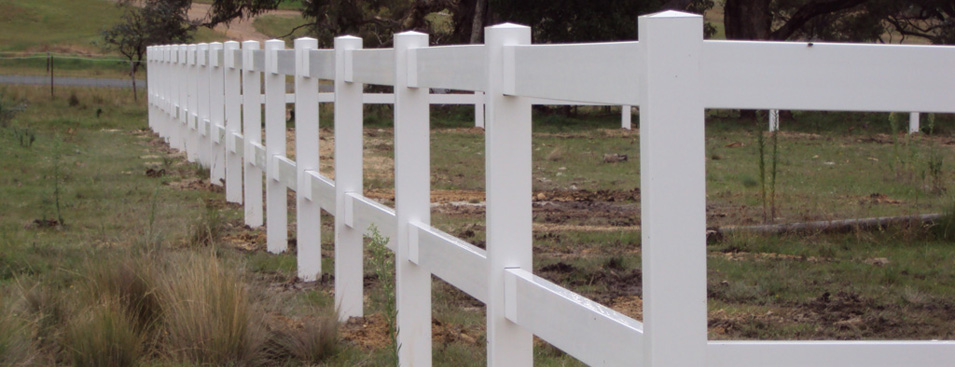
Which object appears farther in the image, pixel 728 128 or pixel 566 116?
pixel 566 116

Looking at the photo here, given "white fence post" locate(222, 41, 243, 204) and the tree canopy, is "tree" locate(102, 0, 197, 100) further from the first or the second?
"white fence post" locate(222, 41, 243, 204)

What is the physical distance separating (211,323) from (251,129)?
191 inches

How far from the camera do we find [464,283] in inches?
155

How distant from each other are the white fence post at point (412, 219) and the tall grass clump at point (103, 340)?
1116 mm

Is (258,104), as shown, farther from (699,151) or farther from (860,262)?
(699,151)

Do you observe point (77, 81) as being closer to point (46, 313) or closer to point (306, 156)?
point (306, 156)

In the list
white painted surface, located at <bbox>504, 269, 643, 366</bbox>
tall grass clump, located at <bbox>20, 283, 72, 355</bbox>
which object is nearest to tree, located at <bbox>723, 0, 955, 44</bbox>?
tall grass clump, located at <bbox>20, 283, 72, 355</bbox>

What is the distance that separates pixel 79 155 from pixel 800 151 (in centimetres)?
1030

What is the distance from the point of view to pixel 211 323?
4816 mm

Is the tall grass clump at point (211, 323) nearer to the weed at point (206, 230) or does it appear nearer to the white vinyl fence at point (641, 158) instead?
the white vinyl fence at point (641, 158)

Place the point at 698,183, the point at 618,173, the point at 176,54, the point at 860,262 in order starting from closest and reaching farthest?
the point at 698,183
the point at 860,262
the point at 618,173
the point at 176,54

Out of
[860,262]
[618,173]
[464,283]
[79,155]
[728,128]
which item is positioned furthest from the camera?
[728,128]

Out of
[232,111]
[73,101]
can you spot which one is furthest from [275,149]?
[73,101]

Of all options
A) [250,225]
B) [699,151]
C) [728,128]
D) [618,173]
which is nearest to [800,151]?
[618,173]
